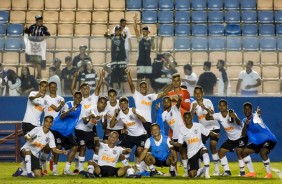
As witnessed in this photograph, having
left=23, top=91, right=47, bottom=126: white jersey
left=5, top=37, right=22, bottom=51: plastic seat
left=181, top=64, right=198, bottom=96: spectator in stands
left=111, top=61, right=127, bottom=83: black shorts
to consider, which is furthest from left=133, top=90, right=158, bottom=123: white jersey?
left=5, top=37, right=22, bottom=51: plastic seat

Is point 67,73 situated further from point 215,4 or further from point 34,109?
point 215,4

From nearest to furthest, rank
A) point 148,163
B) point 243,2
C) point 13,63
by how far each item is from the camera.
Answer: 1. point 148,163
2. point 13,63
3. point 243,2

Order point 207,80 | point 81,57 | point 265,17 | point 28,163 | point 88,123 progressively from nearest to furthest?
point 28,163
point 88,123
point 81,57
point 207,80
point 265,17

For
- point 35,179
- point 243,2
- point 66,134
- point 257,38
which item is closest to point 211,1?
point 243,2

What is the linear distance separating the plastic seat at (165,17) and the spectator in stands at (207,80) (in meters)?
6.40

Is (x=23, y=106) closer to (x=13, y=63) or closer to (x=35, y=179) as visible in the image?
(x=13, y=63)

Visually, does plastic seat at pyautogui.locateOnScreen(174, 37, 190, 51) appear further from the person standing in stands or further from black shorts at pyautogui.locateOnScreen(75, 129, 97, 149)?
black shorts at pyautogui.locateOnScreen(75, 129, 97, 149)

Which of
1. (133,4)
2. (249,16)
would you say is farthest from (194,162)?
(133,4)

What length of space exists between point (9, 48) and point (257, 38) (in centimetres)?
687

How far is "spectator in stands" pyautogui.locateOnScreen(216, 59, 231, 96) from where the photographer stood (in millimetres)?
21734

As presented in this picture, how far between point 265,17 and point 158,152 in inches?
448

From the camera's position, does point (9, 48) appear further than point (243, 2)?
No

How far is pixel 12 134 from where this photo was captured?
891 inches

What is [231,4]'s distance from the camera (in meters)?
28.5
